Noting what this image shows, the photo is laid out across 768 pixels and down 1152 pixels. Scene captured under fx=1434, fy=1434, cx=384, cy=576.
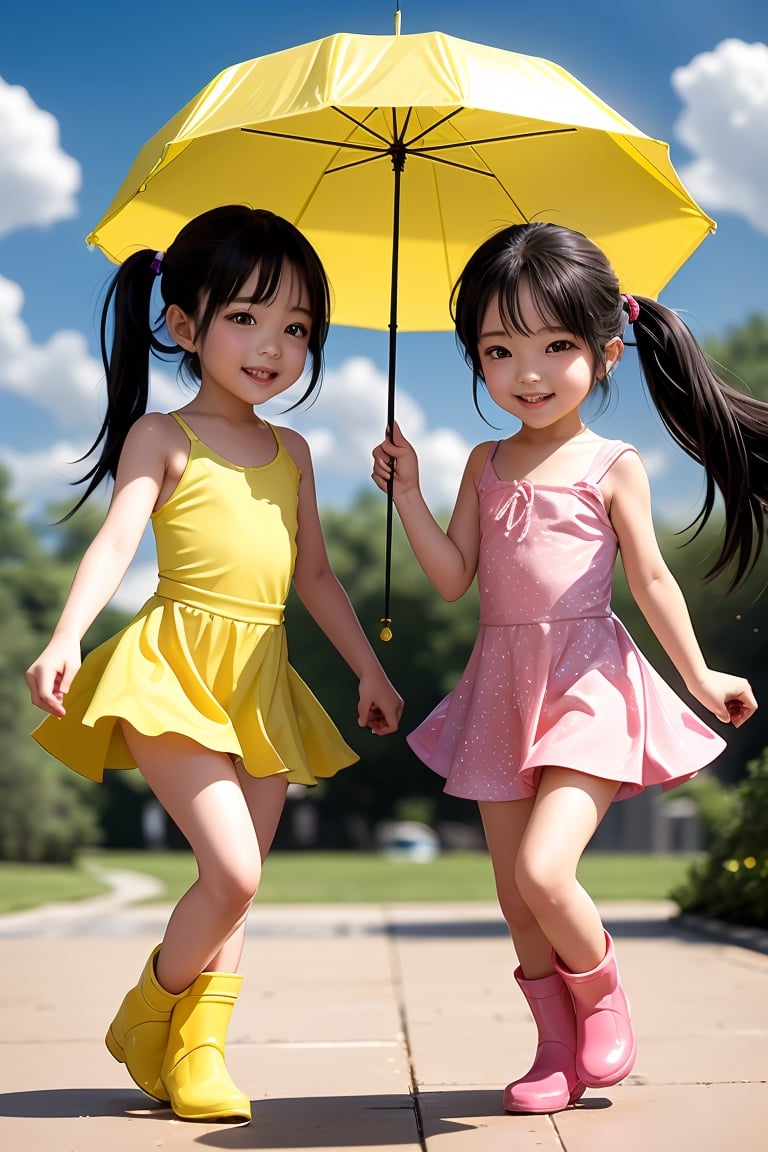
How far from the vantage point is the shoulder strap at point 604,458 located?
332 cm

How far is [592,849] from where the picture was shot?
4344 centimetres

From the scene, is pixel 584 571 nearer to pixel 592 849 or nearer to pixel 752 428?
pixel 752 428

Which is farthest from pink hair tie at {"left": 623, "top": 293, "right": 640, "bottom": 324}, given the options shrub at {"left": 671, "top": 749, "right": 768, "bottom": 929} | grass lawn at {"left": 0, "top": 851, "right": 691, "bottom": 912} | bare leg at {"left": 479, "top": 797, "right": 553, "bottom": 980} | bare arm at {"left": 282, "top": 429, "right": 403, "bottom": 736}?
grass lawn at {"left": 0, "top": 851, "right": 691, "bottom": 912}

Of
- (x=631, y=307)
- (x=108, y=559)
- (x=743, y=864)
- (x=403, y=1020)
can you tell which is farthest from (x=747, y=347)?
(x=108, y=559)

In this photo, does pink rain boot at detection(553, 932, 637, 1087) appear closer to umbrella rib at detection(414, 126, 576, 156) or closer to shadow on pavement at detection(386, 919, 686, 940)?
umbrella rib at detection(414, 126, 576, 156)

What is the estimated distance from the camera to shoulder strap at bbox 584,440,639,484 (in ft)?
10.9

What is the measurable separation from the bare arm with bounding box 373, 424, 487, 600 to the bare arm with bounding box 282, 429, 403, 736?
20cm

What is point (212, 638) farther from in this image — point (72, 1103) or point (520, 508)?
point (72, 1103)

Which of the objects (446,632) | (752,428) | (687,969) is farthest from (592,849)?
(752,428)

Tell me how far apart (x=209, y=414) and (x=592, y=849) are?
41479 millimetres

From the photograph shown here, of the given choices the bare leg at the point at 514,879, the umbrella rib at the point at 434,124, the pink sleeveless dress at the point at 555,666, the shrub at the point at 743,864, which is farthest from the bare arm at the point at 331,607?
the shrub at the point at 743,864

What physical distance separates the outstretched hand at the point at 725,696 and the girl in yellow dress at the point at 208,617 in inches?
30.2

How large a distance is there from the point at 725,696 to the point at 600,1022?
760 mm

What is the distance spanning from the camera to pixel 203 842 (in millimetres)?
3059
